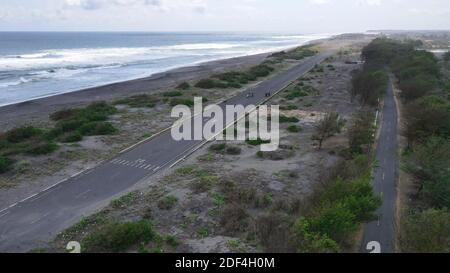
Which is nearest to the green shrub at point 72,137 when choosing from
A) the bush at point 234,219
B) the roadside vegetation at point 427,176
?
the bush at point 234,219

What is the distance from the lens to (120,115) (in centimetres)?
4503

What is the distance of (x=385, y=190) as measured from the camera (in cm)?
2486

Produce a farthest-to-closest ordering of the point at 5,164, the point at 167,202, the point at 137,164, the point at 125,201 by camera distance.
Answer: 1. the point at 137,164
2. the point at 5,164
3. the point at 125,201
4. the point at 167,202

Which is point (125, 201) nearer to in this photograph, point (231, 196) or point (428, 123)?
point (231, 196)

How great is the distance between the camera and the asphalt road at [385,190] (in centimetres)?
1858

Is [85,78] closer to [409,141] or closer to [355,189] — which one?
[409,141]

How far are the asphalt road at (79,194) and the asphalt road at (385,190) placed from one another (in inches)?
583

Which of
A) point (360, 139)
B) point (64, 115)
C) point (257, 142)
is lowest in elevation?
point (257, 142)

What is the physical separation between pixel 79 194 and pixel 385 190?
19336mm

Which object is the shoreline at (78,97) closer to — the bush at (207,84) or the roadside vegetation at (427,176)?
the bush at (207,84)

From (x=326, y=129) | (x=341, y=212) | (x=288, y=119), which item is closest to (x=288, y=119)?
(x=288, y=119)
